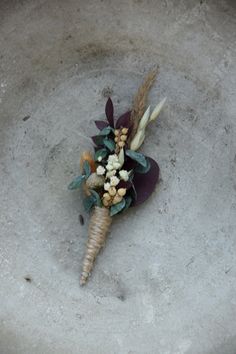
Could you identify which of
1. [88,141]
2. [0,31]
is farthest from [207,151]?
[0,31]

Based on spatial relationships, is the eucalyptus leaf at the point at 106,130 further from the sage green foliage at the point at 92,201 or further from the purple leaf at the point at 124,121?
the sage green foliage at the point at 92,201

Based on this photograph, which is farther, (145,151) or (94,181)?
(145,151)

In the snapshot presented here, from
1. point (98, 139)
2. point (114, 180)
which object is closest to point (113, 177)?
point (114, 180)

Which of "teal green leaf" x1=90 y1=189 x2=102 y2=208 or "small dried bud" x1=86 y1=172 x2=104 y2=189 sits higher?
"small dried bud" x1=86 y1=172 x2=104 y2=189

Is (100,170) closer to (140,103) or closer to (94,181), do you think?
(94,181)

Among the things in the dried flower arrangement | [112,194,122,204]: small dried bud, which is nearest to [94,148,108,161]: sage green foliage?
the dried flower arrangement

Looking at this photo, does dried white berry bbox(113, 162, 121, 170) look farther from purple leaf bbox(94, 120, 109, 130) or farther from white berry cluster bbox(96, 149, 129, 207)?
purple leaf bbox(94, 120, 109, 130)
